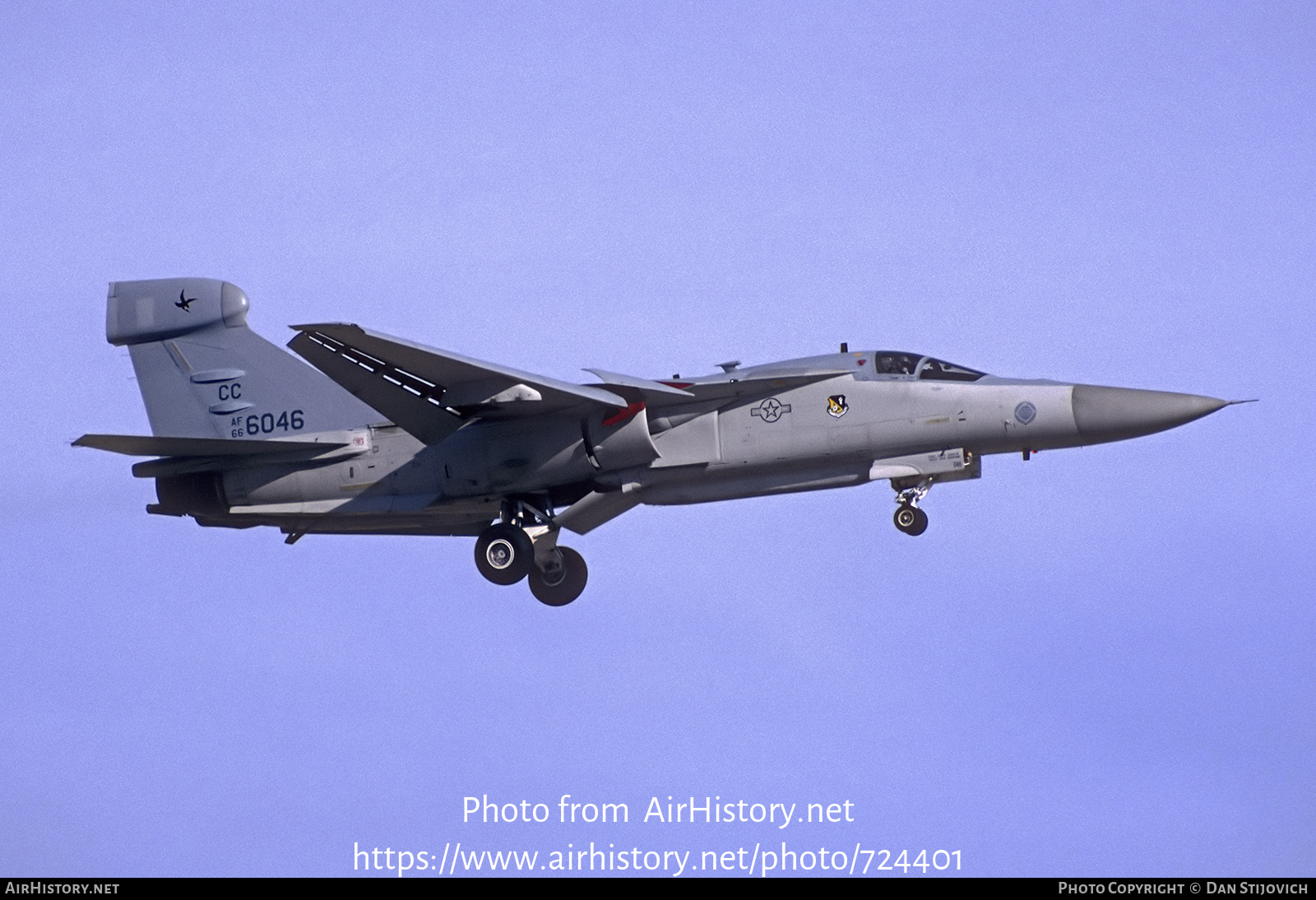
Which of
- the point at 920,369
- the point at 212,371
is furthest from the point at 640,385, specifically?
the point at 212,371

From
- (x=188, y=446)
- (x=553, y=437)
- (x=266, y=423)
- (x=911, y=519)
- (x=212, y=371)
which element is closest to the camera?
(x=911, y=519)

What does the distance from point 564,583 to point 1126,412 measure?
854cm

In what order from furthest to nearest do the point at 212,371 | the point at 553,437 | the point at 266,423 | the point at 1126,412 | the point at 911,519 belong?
1. the point at 212,371
2. the point at 266,423
3. the point at 553,437
4. the point at 911,519
5. the point at 1126,412

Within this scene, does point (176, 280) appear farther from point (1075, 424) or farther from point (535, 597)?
point (1075, 424)

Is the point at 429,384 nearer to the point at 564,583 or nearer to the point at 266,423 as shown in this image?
A: the point at 266,423

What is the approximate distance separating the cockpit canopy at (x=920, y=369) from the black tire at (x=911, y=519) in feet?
5.84

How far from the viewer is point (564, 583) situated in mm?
26562

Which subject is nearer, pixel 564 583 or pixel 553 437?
pixel 553 437

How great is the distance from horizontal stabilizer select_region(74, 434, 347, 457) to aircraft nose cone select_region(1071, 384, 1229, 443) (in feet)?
34.1

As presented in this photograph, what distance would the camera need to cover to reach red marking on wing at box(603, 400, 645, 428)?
24219mm

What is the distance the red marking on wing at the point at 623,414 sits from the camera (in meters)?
24.2

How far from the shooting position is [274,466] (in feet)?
83.9

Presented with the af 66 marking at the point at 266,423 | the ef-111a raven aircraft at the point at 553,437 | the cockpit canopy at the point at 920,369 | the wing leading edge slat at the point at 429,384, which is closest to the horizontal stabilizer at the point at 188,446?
the ef-111a raven aircraft at the point at 553,437
